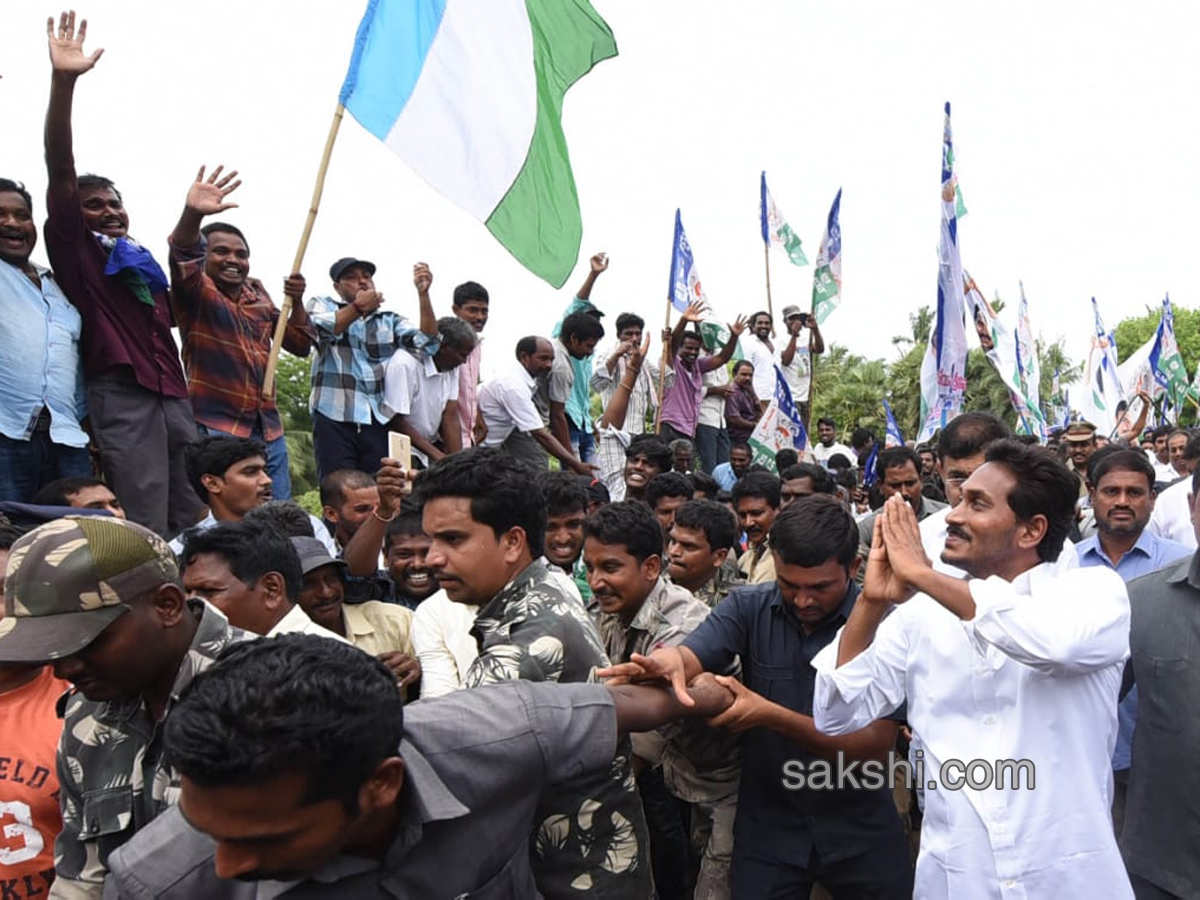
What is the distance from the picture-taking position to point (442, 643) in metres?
3.19

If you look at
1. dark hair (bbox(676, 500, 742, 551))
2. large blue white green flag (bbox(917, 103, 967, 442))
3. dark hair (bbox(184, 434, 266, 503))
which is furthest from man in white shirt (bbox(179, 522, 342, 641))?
large blue white green flag (bbox(917, 103, 967, 442))

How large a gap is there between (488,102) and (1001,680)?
3.97m

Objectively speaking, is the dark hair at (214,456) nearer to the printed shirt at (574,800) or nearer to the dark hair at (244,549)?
the dark hair at (244,549)

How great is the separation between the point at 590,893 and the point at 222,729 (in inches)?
51.1

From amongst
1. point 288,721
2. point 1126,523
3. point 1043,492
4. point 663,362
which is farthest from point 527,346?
point 288,721

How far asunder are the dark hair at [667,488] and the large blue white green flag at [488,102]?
1.74m

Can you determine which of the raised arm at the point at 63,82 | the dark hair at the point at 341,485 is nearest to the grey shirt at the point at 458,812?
the dark hair at the point at 341,485

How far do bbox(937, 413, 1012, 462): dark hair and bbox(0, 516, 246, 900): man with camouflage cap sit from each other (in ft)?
11.9

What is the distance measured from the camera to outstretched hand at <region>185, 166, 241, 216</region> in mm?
4766

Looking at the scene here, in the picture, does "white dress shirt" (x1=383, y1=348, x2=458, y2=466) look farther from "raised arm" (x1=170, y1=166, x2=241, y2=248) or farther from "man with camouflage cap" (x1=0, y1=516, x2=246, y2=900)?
"man with camouflage cap" (x1=0, y1=516, x2=246, y2=900)

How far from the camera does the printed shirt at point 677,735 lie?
10.3 feet

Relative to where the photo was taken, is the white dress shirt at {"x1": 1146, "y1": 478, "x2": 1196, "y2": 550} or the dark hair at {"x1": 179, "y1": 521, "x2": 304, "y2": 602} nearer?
the dark hair at {"x1": 179, "y1": 521, "x2": 304, "y2": 602}

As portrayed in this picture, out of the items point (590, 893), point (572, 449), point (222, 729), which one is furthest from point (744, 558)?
point (222, 729)

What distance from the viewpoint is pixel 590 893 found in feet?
7.64
